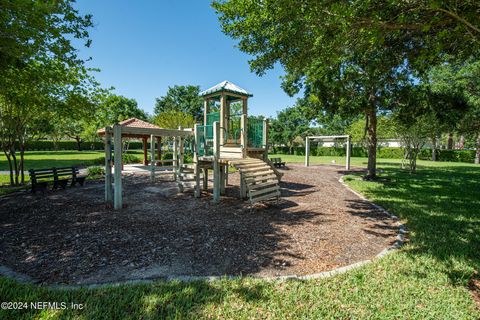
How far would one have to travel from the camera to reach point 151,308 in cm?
280

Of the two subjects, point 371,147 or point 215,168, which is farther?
point 371,147

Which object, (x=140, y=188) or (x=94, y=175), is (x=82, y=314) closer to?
(x=140, y=188)

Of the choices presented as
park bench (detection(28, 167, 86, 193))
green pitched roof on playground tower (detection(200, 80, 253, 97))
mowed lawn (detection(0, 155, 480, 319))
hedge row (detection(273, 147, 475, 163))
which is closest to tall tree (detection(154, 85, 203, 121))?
hedge row (detection(273, 147, 475, 163))

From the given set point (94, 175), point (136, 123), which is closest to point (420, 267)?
point (94, 175)

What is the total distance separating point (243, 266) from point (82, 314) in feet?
7.14

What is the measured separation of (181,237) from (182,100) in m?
51.2

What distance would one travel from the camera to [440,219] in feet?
20.7

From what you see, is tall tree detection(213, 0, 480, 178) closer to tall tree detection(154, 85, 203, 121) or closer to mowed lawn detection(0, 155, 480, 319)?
mowed lawn detection(0, 155, 480, 319)

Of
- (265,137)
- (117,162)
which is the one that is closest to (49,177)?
(117,162)

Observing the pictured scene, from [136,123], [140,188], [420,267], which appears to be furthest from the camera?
[136,123]

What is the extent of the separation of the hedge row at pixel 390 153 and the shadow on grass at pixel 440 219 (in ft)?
99.1

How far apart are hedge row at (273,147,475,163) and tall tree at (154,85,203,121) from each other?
1854cm

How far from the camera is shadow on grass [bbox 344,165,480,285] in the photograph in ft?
13.5

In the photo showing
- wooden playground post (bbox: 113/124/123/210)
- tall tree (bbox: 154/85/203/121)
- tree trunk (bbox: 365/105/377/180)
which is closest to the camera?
wooden playground post (bbox: 113/124/123/210)
